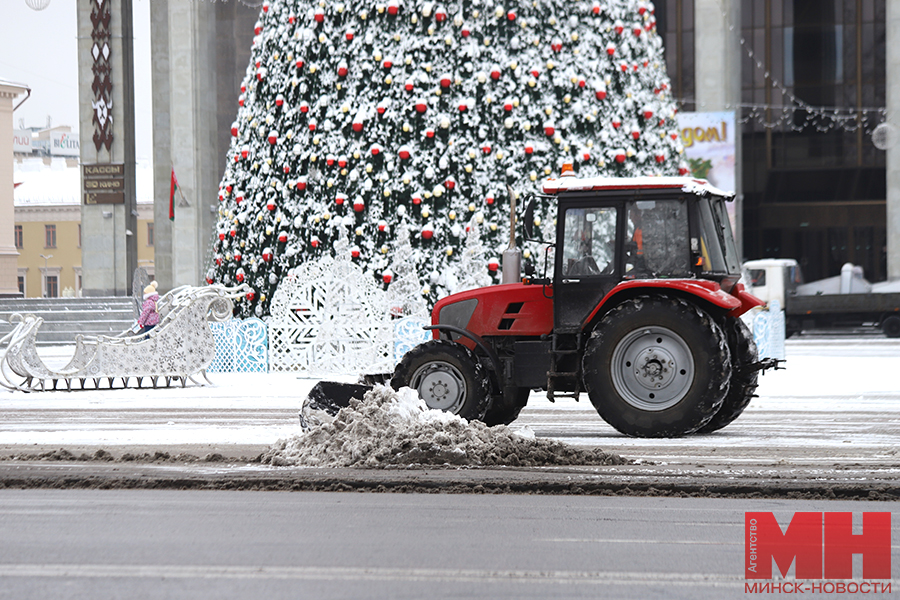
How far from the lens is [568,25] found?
15.9 meters

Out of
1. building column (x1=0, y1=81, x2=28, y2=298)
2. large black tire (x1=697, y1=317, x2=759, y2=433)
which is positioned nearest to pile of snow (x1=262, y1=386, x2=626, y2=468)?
large black tire (x1=697, y1=317, x2=759, y2=433)

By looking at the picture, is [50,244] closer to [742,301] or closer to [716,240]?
[716,240]

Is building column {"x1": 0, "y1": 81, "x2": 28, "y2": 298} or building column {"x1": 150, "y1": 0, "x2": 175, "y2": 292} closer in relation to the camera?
building column {"x1": 150, "y1": 0, "x2": 175, "y2": 292}

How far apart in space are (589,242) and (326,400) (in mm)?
2716

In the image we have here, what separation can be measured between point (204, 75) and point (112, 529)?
98.3 ft

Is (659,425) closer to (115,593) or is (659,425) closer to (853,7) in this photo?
(115,593)

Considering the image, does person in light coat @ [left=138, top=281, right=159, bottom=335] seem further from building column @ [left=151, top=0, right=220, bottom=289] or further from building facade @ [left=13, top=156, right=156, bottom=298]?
building facade @ [left=13, top=156, right=156, bottom=298]

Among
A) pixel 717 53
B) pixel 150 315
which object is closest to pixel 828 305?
pixel 717 53

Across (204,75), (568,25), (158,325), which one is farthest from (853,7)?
(158,325)

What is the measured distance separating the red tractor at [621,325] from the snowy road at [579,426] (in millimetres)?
405

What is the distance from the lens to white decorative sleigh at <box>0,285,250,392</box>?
48.8ft

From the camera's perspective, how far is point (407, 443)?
774 cm

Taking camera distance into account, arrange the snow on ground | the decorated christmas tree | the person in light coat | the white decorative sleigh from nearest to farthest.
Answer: the snow on ground, the white decorative sleigh, the decorated christmas tree, the person in light coat

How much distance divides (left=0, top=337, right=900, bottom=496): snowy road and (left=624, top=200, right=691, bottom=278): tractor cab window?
1.51m
